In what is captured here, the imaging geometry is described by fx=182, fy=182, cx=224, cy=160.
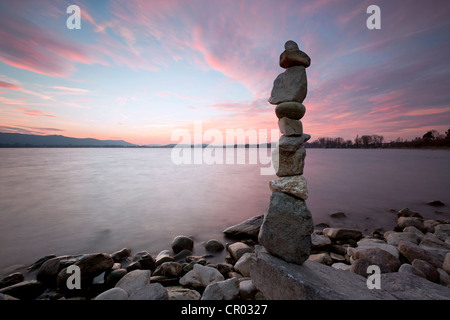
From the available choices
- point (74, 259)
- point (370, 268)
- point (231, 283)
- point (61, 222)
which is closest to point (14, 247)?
point (61, 222)

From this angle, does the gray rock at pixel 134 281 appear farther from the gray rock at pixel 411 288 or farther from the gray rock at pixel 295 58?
the gray rock at pixel 295 58

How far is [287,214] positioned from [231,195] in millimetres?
13307

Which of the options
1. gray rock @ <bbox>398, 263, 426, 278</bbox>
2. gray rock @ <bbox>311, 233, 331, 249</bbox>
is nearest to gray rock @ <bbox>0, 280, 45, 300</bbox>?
gray rock @ <bbox>311, 233, 331, 249</bbox>

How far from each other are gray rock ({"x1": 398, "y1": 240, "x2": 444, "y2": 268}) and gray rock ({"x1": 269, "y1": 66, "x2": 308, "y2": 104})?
5.60 m

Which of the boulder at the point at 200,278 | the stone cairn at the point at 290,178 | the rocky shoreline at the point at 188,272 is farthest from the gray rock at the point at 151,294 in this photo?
the stone cairn at the point at 290,178

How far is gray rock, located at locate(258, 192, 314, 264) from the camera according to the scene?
12.0 ft

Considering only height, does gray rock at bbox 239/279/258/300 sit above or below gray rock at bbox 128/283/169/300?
below

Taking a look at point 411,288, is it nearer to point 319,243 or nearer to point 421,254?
point 421,254

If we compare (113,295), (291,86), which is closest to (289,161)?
(291,86)

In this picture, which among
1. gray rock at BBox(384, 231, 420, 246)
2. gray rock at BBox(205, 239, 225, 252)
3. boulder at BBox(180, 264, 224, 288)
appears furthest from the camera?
gray rock at BBox(205, 239, 225, 252)

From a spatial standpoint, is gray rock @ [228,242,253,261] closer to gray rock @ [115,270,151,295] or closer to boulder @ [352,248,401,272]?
gray rock @ [115,270,151,295]

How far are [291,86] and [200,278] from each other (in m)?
4.93

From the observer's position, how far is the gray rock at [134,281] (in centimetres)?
432
